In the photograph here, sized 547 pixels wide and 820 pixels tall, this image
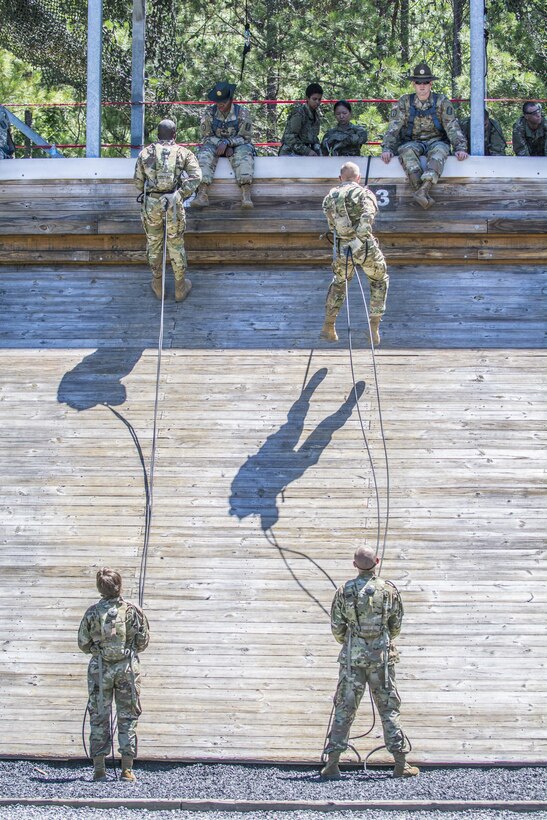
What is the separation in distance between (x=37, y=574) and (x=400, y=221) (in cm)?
516

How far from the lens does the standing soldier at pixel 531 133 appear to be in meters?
13.7

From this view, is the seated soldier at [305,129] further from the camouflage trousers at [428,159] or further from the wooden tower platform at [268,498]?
the wooden tower platform at [268,498]

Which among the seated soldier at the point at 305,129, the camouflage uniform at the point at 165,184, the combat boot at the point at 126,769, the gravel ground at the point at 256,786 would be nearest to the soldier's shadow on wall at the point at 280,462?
the camouflage uniform at the point at 165,184

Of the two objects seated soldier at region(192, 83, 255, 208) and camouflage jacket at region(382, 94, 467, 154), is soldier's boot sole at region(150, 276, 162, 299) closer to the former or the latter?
seated soldier at region(192, 83, 255, 208)

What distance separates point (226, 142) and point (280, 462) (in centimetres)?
389

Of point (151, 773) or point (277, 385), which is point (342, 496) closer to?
point (277, 385)

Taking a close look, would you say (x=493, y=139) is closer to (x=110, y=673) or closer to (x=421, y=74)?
(x=421, y=74)

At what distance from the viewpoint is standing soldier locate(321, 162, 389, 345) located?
11312 millimetres

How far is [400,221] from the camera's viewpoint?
12844 mm

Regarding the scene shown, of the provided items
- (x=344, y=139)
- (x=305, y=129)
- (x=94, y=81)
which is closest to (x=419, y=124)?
(x=344, y=139)

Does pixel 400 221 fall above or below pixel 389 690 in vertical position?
above

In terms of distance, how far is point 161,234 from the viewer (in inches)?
476

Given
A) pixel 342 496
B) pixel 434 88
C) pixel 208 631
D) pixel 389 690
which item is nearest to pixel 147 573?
pixel 208 631

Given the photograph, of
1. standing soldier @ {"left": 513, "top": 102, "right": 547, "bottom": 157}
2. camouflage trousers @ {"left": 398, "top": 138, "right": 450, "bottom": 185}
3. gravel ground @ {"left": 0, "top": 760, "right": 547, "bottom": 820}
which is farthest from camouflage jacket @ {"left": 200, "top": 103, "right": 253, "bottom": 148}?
gravel ground @ {"left": 0, "top": 760, "right": 547, "bottom": 820}
